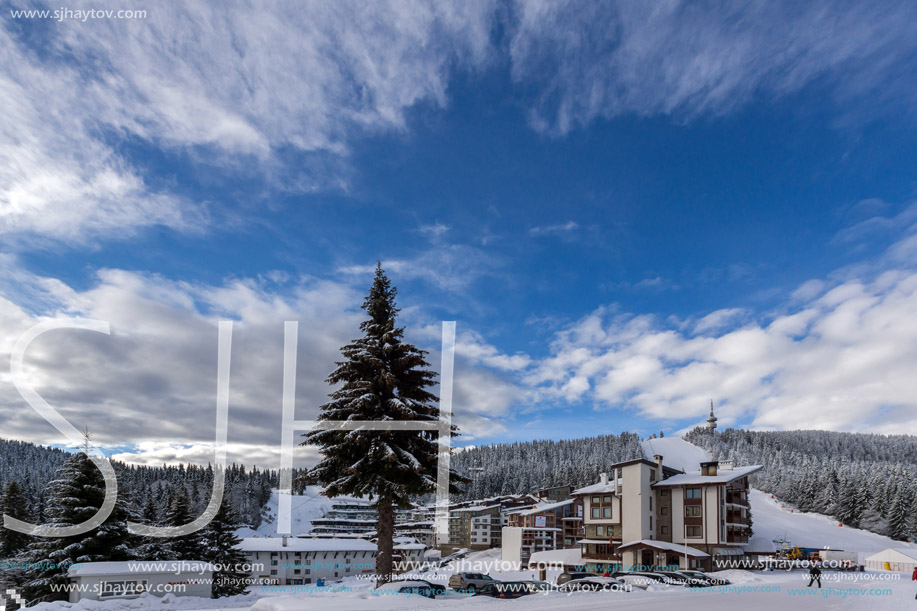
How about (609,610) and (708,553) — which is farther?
(708,553)

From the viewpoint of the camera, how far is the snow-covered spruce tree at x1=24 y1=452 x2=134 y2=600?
34.5 metres

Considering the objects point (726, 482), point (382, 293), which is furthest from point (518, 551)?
point (382, 293)

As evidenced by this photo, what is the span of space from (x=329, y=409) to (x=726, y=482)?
182 ft

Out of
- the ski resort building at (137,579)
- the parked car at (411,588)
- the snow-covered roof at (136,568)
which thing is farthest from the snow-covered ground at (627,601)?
the snow-covered roof at (136,568)

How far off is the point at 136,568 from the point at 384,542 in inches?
776

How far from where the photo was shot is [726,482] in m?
63.7

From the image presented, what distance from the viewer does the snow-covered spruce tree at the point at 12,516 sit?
167 ft

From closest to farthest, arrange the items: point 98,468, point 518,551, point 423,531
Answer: point 98,468
point 518,551
point 423,531

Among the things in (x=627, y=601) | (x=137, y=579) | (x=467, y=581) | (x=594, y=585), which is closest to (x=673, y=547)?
(x=594, y=585)

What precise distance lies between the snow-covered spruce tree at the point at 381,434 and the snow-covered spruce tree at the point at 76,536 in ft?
68.5

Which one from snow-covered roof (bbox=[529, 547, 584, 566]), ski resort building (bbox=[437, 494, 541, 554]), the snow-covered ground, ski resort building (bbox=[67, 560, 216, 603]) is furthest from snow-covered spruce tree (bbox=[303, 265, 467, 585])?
ski resort building (bbox=[437, 494, 541, 554])

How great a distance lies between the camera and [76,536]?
119ft

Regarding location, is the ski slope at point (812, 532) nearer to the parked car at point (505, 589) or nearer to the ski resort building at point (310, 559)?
the ski resort building at point (310, 559)

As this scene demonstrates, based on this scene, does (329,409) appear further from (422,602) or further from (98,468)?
(98,468)
